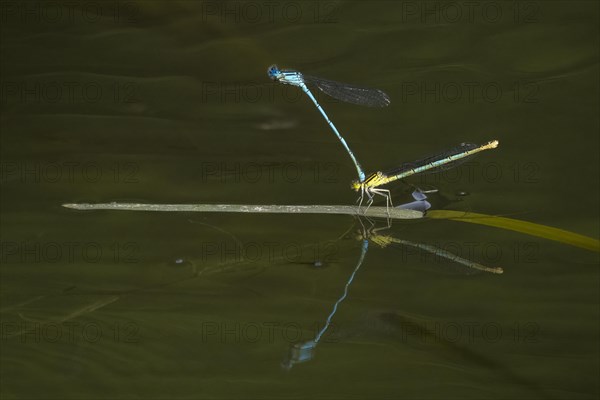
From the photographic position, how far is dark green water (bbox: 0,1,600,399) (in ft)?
12.4

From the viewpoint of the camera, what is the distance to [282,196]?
17.5 ft

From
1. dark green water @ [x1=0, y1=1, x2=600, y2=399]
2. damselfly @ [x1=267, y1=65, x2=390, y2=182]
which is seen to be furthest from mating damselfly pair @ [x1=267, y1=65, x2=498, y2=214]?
dark green water @ [x1=0, y1=1, x2=600, y2=399]

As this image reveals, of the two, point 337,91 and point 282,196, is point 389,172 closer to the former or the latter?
point 282,196

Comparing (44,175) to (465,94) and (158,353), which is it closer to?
(158,353)

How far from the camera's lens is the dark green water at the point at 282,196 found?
3.78m

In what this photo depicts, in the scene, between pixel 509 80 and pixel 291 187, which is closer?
pixel 291 187

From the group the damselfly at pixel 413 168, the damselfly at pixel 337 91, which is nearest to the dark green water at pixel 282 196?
the damselfly at pixel 413 168

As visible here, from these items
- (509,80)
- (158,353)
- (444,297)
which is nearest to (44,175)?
(158,353)

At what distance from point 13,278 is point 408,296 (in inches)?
92.9

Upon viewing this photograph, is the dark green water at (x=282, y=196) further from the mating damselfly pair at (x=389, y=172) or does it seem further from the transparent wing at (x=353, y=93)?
the transparent wing at (x=353, y=93)

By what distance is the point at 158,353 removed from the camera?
389 cm

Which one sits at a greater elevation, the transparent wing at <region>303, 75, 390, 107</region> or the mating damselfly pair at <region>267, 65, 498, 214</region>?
the transparent wing at <region>303, 75, 390, 107</region>

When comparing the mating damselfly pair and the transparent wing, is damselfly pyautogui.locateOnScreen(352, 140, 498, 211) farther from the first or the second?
the transparent wing

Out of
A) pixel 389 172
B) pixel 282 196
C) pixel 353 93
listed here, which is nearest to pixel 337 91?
pixel 353 93
